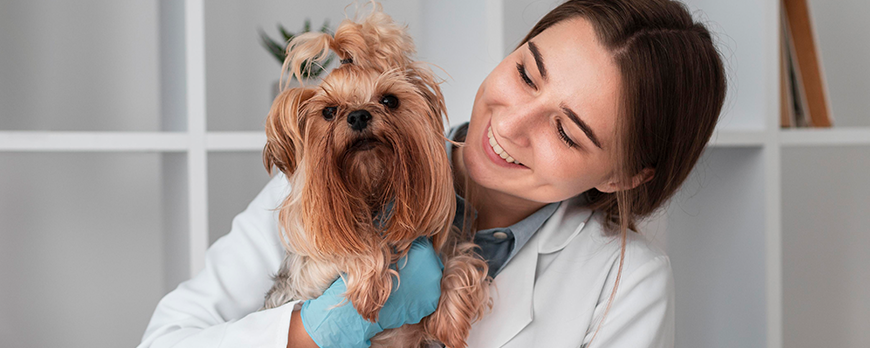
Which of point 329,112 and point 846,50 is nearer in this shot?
point 329,112

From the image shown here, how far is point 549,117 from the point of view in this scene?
45.5 inches

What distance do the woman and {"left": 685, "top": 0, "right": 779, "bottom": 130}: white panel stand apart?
1.60 feet

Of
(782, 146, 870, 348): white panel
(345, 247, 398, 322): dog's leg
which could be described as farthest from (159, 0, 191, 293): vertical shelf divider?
(782, 146, 870, 348): white panel

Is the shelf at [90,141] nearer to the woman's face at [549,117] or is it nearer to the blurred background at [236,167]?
the blurred background at [236,167]

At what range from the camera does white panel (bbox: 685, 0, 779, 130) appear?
65.2 inches

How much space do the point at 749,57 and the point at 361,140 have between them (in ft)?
4.59

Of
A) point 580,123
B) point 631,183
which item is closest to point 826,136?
point 631,183

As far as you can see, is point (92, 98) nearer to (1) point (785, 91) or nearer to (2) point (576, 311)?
(2) point (576, 311)

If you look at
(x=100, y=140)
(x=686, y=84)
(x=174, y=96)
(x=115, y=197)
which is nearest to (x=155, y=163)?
(x=115, y=197)

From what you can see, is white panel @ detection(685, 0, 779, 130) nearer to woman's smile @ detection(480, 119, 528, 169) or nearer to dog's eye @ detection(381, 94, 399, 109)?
woman's smile @ detection(480, 119, 528, 169)

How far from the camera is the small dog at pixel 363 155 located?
0.94 m

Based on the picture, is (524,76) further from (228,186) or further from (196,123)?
(228,186)

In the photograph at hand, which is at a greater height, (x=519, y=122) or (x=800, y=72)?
(x=800, y=72)

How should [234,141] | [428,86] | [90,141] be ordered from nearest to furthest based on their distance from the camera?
[428,86] → [90,141] → [234,141]
